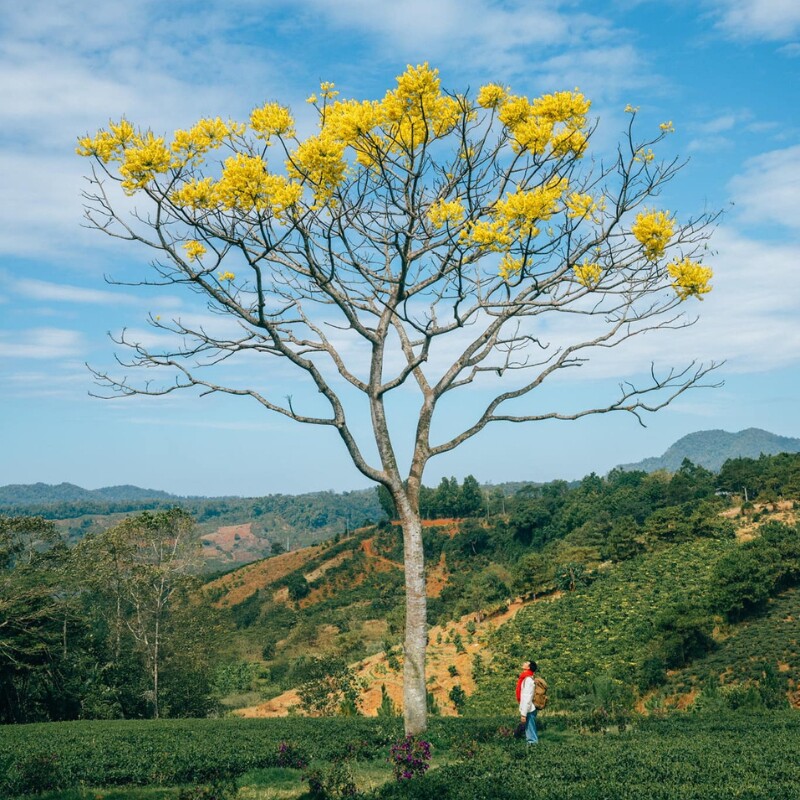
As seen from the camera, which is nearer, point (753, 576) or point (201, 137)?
point (201, 137)

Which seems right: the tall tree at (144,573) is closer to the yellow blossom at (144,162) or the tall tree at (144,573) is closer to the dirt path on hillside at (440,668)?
the dirt path on hillside at (440,668)

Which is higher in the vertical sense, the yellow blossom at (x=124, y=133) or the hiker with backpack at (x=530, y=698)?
the yellow blossom at (x=124, y=133)

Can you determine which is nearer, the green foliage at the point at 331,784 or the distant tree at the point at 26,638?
the green foliage at the point at 331,784

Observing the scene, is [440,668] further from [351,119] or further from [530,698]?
[351,119]

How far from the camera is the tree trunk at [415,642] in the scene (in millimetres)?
9344

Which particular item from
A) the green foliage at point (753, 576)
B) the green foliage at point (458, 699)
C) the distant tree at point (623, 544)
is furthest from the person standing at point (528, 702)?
the distant tree at point (623, 544)

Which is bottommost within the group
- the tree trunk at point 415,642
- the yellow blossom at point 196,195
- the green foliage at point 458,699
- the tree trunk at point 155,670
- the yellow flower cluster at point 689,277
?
the green foliage at point 458,699

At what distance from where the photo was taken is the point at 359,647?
150ft

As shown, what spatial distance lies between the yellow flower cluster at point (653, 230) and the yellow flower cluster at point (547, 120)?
1353 millimetres

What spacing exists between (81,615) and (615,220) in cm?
2209

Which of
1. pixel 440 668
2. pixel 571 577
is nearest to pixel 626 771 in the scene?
pixel 440 668

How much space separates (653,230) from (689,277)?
0.86m

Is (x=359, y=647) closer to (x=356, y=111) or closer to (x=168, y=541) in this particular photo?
(x=168, y=541)

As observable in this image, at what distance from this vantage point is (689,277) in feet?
32.9
